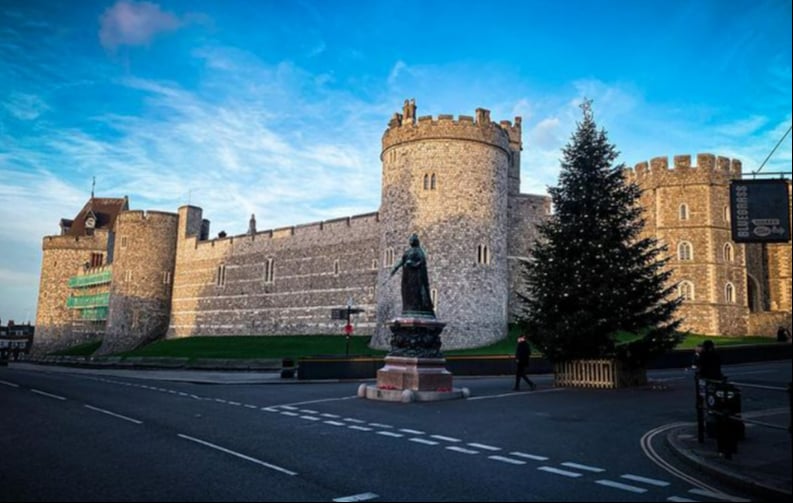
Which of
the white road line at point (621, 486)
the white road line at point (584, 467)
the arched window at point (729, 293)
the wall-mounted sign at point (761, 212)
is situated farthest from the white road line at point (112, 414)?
the arched window at point (729, 293)

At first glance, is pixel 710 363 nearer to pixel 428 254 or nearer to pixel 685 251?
pixel 428 254

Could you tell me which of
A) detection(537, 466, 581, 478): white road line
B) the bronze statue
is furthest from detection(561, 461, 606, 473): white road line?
the bronze statue

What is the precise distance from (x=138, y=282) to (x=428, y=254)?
36.6 metres

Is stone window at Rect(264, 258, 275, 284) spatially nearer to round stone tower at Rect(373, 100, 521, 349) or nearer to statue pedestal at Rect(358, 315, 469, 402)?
round stone tower at Rect(373, 100, 521, 349)

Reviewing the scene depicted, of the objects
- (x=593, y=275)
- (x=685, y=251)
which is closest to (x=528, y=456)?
(x=593, y=275)

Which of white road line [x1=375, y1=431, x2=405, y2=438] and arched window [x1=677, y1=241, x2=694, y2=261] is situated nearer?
white road line [x1=375, y1=431, x2=405, y2=438]

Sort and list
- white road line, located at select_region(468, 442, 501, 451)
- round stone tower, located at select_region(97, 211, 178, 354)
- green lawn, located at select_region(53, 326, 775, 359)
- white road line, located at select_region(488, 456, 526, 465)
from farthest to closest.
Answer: round stone tower, located at select_region(97, 211, 178, 354) → green lawn, located at select_region(53, 326, 775, 359) → white road line, located at select_region(468, 442, 501, 451) → white road line, located at select_region(488, 456, 526, 465)

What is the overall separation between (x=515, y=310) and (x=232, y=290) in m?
26.2

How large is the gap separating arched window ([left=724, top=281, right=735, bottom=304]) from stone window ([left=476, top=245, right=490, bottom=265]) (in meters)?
19.1

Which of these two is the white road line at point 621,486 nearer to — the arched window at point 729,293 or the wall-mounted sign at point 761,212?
the wall-mounted sign at point 761,212

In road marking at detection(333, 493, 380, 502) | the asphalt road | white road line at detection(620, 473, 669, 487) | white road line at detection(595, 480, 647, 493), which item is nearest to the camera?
road marking at detection(333, 493, 380, 502)

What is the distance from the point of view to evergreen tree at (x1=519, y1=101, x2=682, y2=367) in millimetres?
18500

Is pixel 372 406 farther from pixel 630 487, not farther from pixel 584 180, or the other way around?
pixel 584 180

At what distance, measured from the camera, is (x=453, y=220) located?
3444 centimetres
